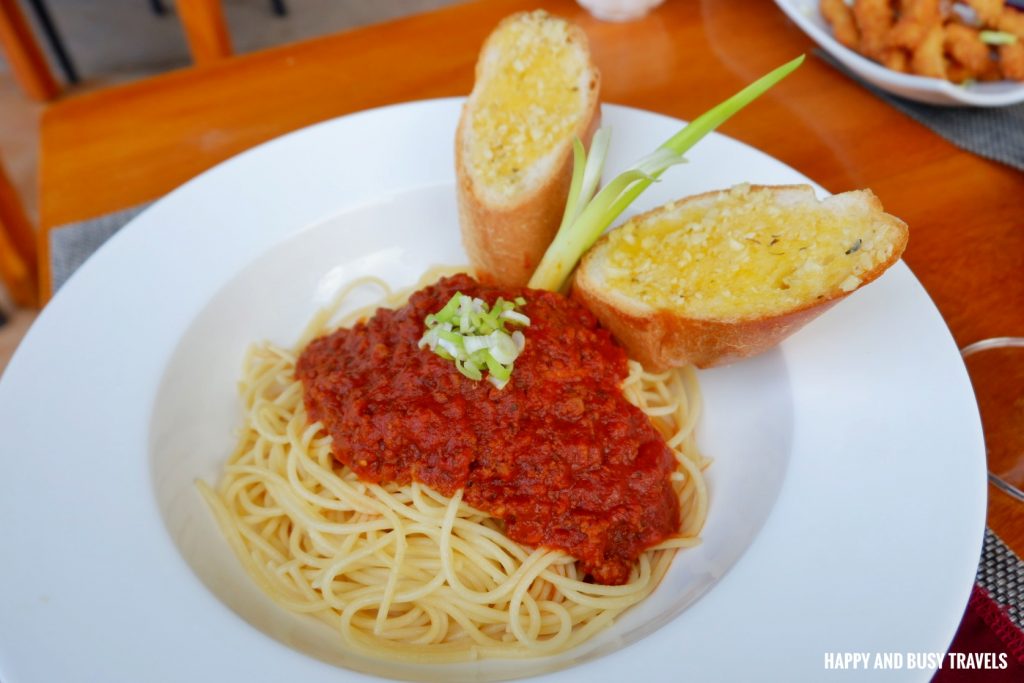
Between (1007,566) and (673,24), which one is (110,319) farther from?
(673,24)

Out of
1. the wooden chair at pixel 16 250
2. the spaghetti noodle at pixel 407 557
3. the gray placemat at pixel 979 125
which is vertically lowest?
the wooden chair at pixel 16 250

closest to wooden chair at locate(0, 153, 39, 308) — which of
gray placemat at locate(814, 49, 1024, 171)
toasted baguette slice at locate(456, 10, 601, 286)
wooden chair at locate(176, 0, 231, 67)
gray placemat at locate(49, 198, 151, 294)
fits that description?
wooden chair at locate(176, 0, 231, 67)

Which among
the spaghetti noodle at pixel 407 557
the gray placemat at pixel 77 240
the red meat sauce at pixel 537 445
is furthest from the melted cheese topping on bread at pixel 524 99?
the gray placemat at pixel 77 240

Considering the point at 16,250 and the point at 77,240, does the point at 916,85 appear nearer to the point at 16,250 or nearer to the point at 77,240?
the point at 77,240

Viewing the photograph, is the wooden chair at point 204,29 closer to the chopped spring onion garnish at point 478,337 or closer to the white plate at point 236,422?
the white plate at point 236,422

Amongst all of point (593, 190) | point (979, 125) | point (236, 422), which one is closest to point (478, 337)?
point (593, 190)

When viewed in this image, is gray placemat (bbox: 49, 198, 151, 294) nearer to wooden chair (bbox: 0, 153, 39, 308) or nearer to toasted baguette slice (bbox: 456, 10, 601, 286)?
toasted baguette slice (bbox: 456, 10, 601, 286)

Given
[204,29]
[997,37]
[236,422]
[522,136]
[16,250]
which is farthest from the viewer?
[16,250]
